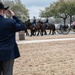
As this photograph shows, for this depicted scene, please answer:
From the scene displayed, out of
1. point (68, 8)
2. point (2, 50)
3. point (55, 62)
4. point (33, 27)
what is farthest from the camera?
point (68, 8)

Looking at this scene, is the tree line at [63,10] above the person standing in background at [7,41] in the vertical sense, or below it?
below

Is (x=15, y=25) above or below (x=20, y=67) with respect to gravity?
above

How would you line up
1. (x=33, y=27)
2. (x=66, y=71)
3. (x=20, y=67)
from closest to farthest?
(x=66, y=71), (x=20, y=67), (x=33, y=27)

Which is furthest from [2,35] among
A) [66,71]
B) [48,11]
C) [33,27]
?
[48,11]

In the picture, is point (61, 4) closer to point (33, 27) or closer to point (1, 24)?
point (33, 27)

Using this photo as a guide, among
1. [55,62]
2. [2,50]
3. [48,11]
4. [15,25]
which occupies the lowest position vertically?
[48,11]

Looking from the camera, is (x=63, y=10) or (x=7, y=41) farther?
(x=63, y=10)

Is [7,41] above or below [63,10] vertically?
above

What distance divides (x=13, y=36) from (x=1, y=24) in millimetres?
302

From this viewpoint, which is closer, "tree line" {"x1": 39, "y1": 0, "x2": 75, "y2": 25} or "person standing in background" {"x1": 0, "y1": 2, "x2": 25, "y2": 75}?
"person standing in background" {"x1": 0, "y1": 2, "x2": 25, "y2": 75}

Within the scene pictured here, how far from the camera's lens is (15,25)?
6.03 metres

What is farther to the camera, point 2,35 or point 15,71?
point 15,71

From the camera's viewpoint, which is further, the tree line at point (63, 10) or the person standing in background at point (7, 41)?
the tree line at point (63, 10)

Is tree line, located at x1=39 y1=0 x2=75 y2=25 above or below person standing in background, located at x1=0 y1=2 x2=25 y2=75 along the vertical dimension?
below
